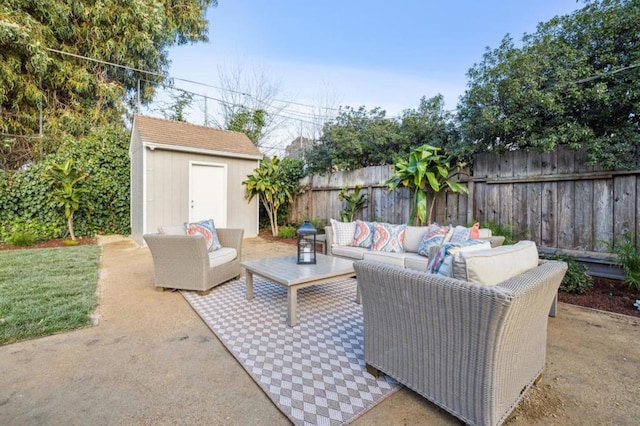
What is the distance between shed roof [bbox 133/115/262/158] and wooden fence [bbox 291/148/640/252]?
5.39 m

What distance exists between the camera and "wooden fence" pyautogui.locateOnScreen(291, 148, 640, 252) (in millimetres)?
3662

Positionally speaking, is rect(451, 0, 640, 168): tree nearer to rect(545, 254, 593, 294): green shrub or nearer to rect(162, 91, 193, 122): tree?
rect(545, 254, 593, 294): green shrub

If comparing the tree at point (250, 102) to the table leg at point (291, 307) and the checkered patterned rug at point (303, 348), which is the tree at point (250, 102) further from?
the table leg at point (291, 307)

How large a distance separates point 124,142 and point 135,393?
27.1 ft

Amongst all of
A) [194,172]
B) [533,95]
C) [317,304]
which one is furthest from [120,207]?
[533,95]

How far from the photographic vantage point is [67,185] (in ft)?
21.9

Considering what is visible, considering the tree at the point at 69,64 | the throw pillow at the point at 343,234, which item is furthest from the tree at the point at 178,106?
the throw pillow at the point at 343,234

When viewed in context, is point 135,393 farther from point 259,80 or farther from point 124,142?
point 259,80

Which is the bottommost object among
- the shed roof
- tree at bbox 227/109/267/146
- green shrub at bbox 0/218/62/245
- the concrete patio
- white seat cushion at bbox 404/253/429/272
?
the concrete patio

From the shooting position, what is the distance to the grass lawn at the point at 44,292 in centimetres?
265

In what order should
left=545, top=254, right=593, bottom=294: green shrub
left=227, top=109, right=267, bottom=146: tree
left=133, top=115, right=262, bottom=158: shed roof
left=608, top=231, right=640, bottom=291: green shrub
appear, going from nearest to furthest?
1. left=608, top=231, right=640, bottom=291: green shrub
2. left=545, top=254, right=593, bottom=294: green shrub
3. left=133, top=115, right=262, bottom=158: shed roof
4. left=227, top=109, right=267, bottom=146: tree

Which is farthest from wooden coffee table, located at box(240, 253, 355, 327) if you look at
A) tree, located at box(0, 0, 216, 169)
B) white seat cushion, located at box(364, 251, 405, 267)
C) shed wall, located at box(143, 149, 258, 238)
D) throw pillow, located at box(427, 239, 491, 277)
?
tree, located at box(0, 0, 216, 169)

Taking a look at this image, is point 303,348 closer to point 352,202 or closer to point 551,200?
point 551,200

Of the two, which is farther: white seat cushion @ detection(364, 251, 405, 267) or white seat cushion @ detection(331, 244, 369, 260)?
white seat cushion @ detection(331, 244, 369, 260)
